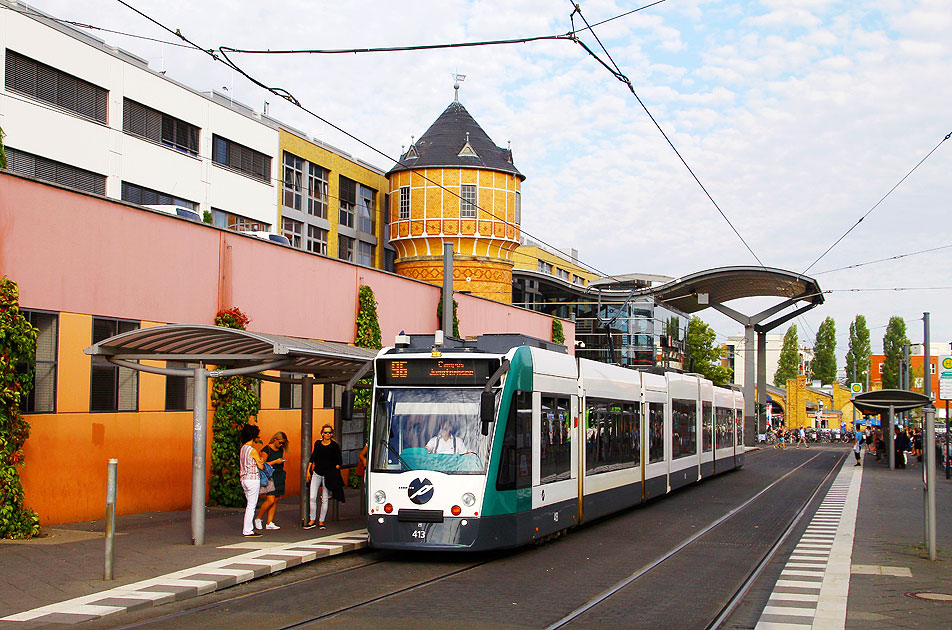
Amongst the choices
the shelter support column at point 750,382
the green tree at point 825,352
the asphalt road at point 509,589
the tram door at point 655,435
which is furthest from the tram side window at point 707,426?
the green tree at point 825,352

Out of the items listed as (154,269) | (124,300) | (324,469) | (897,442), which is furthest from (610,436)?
(897,442)

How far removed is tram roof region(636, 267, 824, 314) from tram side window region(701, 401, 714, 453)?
102ft

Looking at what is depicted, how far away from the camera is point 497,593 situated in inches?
444

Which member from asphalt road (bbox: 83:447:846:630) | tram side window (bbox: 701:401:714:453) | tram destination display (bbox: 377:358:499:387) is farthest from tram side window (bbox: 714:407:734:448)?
tram destination display (bbox: 377:358:499:387)

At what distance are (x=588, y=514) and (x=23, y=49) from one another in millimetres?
23253

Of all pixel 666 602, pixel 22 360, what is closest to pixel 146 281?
pixel 22 360

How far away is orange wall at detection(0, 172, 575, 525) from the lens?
16.2 m

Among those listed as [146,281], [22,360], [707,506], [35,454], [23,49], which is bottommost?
[707,506]

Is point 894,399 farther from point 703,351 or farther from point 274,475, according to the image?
point 703,351

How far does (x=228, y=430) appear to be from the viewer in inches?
813

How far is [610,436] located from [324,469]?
5500 millimetres

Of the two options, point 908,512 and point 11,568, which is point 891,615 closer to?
point 11,568

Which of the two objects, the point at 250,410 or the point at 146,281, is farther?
the point at 250,410

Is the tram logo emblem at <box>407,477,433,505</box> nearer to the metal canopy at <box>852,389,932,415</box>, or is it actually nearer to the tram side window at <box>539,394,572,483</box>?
the tram side window at <box>539,394,572,483</box>
